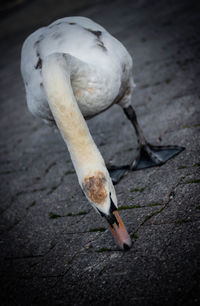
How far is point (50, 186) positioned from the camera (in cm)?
434

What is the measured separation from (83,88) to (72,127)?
28.8 inches

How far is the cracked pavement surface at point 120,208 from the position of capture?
7.97 feet

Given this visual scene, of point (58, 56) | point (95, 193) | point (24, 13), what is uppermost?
point (58, 56)

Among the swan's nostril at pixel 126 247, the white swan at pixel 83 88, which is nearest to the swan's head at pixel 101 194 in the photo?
the white swan at pixel 83 88

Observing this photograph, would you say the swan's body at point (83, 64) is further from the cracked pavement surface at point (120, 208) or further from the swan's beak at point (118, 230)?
the swan's beak at point (118, 230)

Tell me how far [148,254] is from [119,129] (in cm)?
259

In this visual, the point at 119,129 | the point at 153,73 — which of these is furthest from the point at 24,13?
the point at 119,129

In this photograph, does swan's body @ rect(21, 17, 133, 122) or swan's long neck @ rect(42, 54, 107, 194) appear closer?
swan's long neck @ rect(42, 54, 107, 194)

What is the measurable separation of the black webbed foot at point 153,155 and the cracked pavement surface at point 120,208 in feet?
0.32

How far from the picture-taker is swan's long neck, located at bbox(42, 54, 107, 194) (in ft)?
7.67

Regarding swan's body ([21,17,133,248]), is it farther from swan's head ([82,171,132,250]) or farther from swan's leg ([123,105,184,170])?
swan's leg ([123,105,184,170])

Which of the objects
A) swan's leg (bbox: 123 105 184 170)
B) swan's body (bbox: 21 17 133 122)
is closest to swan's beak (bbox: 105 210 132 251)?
swan's body (bbox: 21 17 133 122)

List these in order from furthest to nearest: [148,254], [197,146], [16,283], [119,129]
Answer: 1. [119,129]
2. [197,146]
3. [16,283]
4. [148,254]

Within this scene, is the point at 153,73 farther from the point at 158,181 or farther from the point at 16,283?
the point at 16,283
